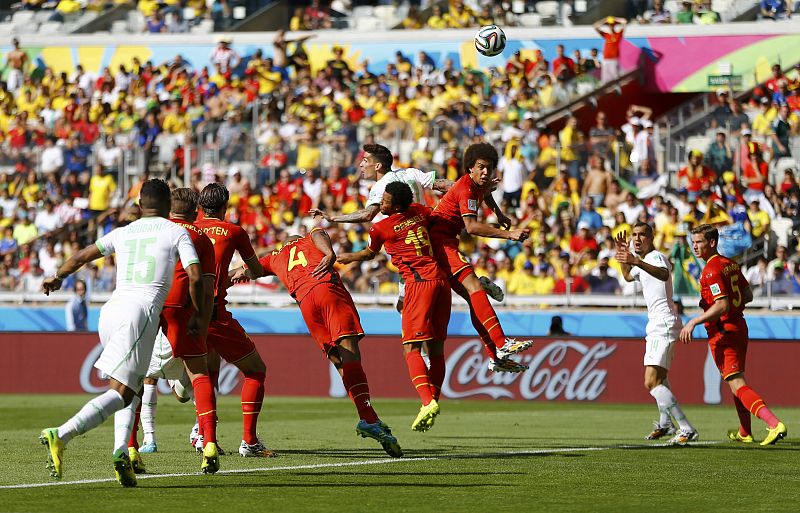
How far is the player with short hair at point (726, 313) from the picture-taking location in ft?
48.7

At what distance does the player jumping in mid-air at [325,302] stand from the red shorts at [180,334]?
45.1 inches

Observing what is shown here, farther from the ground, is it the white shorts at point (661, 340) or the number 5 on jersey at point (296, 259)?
the number 5 on jersey at point (296, 259)

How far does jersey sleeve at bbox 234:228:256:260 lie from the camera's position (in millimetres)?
12289

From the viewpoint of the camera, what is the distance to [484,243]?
27234 millimetres

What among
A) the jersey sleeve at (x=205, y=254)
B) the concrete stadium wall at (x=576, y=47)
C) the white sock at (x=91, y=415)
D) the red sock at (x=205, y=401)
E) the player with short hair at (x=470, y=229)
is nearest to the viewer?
the white sock at (x=91, y=415)

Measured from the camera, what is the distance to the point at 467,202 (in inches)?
550

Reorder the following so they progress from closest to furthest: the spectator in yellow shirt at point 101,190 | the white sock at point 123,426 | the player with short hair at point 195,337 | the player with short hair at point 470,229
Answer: the white sock at point 123,426 → the player with short hair at point 195,337 → the player with short hair at point 470,229 → the spectator in yellow shirt at point 101,190

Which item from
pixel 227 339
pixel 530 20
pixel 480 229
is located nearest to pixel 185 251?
pixel 227 339

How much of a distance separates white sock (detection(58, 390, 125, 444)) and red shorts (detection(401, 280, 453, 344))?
4320mm

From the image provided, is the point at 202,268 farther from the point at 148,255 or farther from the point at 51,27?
the point at 51,27

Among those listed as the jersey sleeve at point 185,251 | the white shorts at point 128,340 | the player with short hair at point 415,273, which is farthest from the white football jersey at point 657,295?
the white shorts at point 128,340

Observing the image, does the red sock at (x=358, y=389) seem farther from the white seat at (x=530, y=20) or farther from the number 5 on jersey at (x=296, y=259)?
the white seat at (x=530, y=20)

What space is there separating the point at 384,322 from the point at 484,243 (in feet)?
7.96

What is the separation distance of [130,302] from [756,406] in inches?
280
